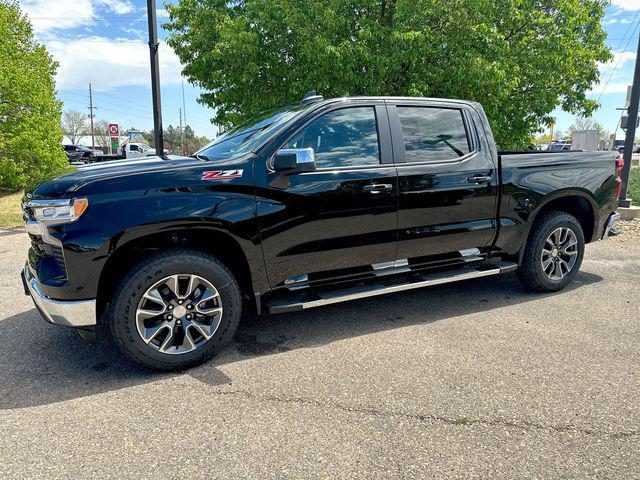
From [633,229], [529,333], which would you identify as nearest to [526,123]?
[633,229]

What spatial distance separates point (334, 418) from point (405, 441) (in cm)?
43

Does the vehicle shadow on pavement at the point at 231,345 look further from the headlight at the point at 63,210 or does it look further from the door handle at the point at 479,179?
the door handle at the point at 479,179

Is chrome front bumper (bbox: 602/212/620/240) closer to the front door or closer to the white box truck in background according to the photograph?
the front door

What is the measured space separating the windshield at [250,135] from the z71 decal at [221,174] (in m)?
0.28

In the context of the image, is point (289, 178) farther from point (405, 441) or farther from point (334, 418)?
point (405, 441)

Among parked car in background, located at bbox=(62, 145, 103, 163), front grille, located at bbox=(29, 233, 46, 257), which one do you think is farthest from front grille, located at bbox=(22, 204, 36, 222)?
parked car in background, located at bbox=(62, 145, 103, 163)

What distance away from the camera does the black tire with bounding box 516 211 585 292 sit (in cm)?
464

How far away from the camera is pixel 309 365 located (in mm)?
3318

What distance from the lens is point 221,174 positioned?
321 cm

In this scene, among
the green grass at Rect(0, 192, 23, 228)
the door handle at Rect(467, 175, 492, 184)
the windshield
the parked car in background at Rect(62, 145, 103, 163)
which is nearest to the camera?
the windshield

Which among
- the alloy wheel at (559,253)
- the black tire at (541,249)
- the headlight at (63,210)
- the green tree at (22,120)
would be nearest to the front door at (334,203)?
the headlight at (63,210)

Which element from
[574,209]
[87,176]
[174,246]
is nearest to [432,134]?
[574,209]

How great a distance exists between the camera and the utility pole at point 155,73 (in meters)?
7.86

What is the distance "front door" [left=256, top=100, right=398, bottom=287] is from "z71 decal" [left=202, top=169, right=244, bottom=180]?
0.57 feet
